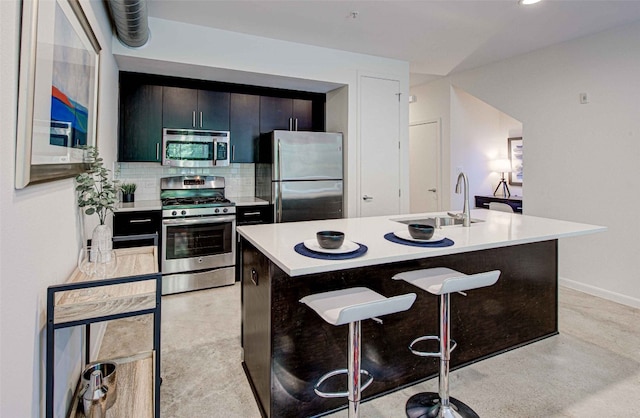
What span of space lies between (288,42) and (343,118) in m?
1.02

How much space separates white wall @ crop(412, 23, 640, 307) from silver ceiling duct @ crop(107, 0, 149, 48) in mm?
3997

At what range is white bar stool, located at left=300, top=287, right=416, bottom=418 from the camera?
4.68ft

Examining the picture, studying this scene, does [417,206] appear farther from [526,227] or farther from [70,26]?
[70,26]

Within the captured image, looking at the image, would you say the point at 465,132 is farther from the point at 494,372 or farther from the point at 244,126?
the point at 494,372

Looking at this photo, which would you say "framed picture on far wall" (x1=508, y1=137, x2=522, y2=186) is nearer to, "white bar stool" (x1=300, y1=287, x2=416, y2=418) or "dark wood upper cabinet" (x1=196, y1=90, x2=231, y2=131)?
"dark wood upper cabinet" (x1=196, y1=90, x2=231, y2=131)

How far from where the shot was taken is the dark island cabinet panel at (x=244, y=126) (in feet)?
13.8

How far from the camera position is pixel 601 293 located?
3609mm

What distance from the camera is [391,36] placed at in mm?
3590

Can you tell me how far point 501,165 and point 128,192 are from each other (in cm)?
515

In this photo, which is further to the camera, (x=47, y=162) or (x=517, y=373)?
(x=517, y=373)

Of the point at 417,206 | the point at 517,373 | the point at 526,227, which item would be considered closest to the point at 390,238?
the point at 526,227

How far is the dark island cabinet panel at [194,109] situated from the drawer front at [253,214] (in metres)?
0.99

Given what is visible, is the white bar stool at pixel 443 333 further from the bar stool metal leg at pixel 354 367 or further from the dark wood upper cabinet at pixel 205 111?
the dark wood upper cabinet at pixel 205 111

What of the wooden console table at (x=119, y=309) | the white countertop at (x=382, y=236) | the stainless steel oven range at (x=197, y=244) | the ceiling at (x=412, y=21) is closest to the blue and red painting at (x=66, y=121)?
the wooden console table at (x=119, y=309)
